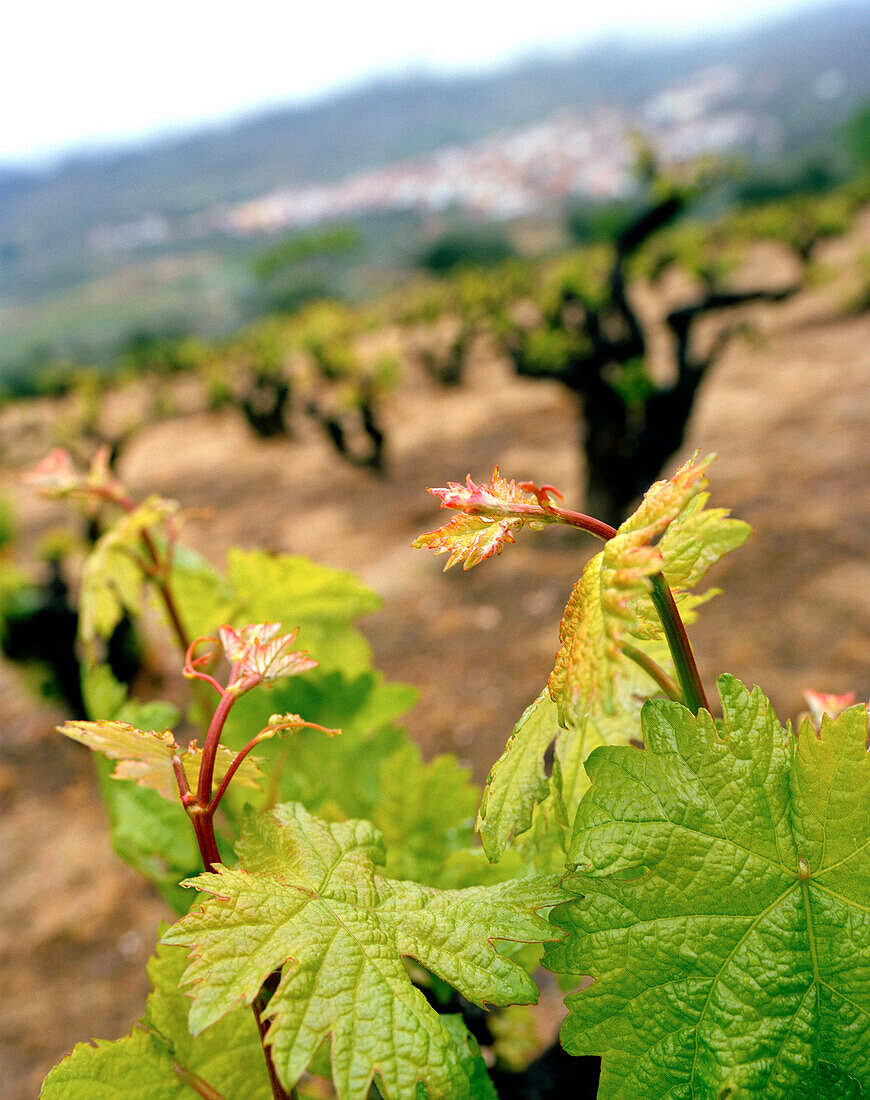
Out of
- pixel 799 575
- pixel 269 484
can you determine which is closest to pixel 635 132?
pixel 799 575

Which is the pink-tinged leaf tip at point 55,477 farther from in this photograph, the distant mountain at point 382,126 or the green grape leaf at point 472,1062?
the distant mountain at point 382,126

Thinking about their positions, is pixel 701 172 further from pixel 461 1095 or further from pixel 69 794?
pixel 461 1095

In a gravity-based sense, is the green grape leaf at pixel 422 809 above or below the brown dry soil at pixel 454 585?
above

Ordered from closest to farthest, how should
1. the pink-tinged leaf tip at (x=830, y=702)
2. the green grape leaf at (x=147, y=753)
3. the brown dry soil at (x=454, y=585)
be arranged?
the green grape leaf at (x=147, y=753)
the pink-tinged leaf tip at (x=830, y=702)
the brown dry soil at (x=454, y=585)

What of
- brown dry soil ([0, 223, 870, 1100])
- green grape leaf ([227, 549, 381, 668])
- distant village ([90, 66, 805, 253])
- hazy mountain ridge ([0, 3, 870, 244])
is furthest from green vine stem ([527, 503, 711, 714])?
hazy mountain ridge ([0, 3, 870, 244])

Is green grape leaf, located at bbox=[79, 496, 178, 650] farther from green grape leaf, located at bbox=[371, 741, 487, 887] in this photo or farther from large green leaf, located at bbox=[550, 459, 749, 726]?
large green leaf, located at bbox=[550, 459, 749, 726]

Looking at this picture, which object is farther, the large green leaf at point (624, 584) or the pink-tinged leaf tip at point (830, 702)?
the pink-tinged leaf tip at point (830, 702)

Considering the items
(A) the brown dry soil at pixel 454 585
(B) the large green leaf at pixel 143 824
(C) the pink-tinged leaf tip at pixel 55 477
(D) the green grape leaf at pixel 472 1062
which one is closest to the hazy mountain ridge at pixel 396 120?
(A) the brown dry soil at pixel 454 585
